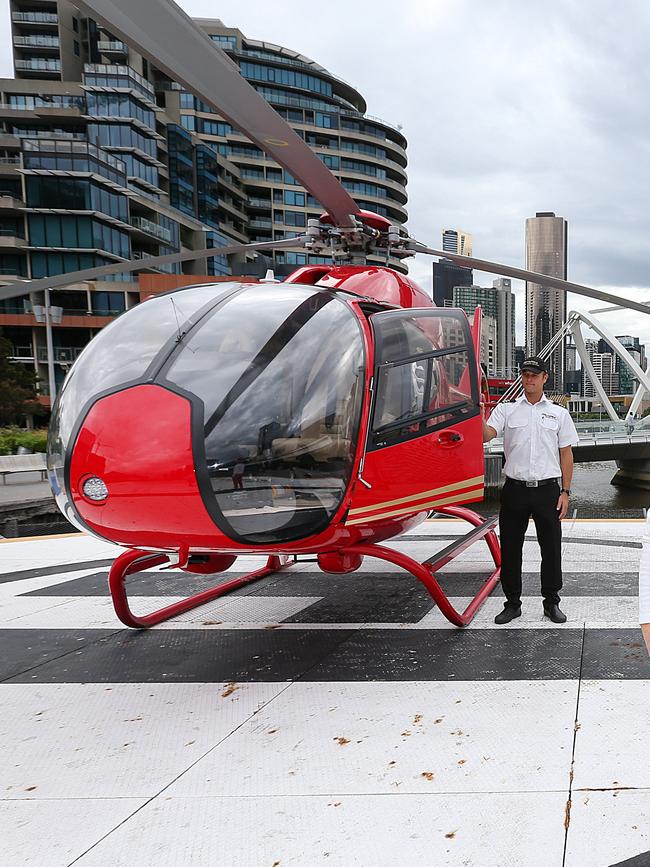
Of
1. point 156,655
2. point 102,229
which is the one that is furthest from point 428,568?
point 102,229

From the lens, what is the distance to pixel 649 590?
1652 millimetres

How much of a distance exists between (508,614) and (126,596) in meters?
2.76

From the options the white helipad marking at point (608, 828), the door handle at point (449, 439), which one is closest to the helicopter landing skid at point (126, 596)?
the door handle at point (449, 439)

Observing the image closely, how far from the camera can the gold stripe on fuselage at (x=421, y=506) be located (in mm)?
3676

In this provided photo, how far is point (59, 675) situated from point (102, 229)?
48.8 metres

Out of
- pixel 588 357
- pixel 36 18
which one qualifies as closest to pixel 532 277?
pixel 588 357

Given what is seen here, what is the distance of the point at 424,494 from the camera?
4.12 meters

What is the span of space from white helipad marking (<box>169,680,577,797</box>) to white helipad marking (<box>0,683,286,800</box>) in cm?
14

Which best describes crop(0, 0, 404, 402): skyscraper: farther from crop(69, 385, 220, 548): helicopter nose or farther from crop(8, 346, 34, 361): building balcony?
crop(69, 385, 220, 548): helicopter nose

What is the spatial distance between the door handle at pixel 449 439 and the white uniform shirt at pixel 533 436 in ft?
1.68

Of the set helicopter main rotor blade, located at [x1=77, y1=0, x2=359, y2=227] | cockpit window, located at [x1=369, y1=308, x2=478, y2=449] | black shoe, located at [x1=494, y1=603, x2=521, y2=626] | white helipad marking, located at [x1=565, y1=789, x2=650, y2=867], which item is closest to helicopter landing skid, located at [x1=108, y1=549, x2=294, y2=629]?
cockpit window, located at [x1=369, y1=308, x2=478, y2=449]

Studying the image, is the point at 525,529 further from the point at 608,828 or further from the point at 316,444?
the point at 608,828

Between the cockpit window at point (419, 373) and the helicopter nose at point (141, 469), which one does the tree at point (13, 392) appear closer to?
the cockpit window at point (419, 373)

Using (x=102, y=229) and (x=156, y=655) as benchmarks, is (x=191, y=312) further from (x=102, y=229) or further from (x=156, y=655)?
(x=102, y=229)
